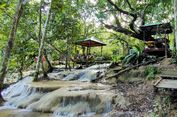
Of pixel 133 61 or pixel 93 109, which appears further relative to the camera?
pixel 133 61

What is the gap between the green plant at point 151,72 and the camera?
9641mm

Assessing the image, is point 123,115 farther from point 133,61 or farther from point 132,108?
point 133,61

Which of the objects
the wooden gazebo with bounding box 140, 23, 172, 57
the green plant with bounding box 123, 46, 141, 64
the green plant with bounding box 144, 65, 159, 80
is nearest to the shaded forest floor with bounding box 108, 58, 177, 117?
the green plant with bounding box 144, 65, 159, 80

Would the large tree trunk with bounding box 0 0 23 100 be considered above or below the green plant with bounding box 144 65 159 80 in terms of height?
above

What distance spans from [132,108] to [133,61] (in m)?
4.92

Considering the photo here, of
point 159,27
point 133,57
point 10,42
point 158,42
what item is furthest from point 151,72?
point 10,42

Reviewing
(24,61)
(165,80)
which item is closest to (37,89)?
(165,80)

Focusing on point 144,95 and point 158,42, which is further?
point 158,42

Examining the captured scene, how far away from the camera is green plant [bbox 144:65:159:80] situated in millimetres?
9641

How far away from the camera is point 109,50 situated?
2712 centimetres

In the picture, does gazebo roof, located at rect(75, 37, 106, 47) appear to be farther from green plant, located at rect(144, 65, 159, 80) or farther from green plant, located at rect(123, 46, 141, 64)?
green plant, located at rect(144, 65, 159, 80)

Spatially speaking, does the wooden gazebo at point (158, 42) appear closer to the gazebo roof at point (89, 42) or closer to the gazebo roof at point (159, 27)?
the gazebo roof at point (159, 27)

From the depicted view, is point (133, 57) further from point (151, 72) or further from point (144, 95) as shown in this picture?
point (144, 95)

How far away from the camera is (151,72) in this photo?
9820 millimetres
